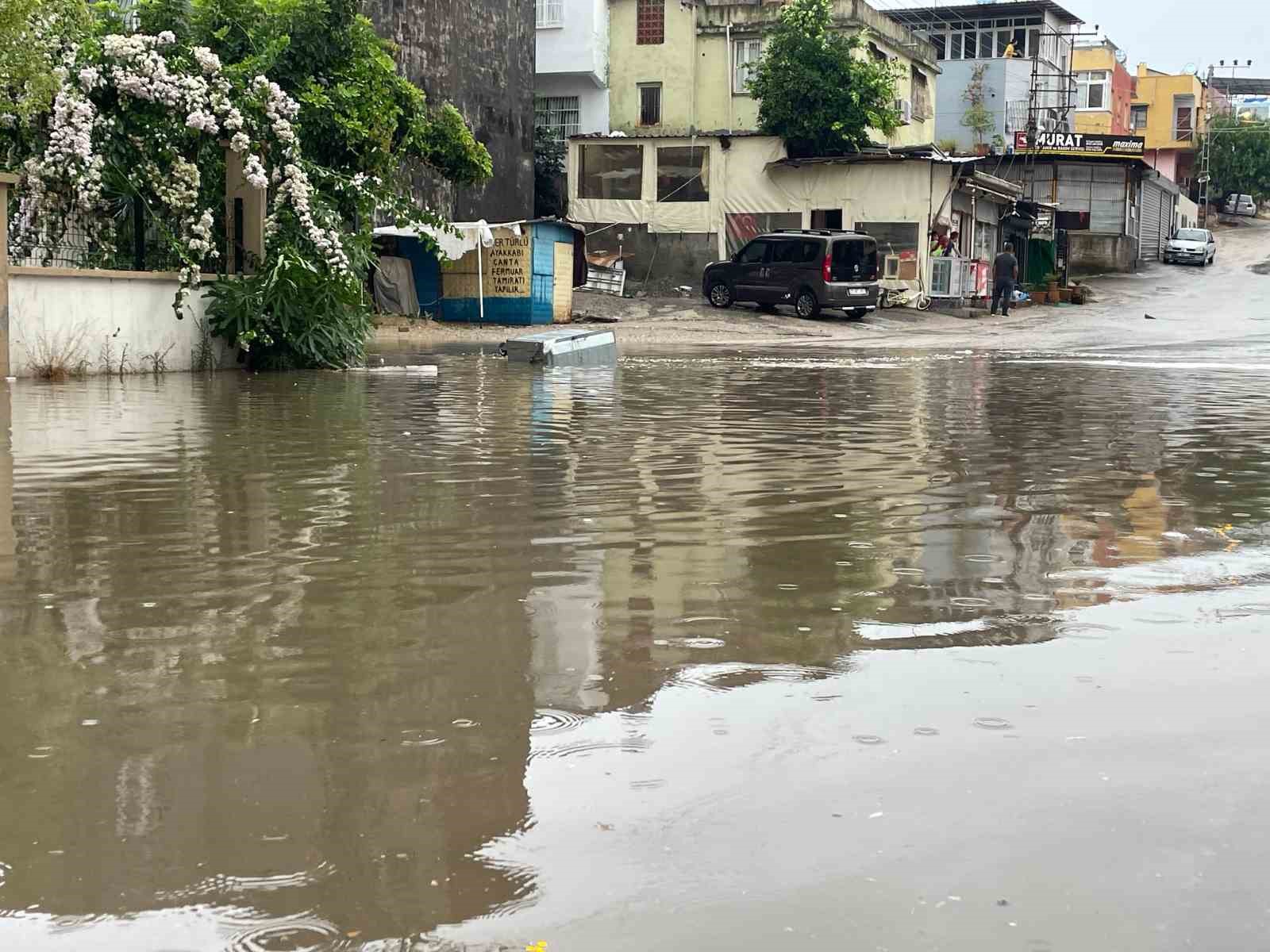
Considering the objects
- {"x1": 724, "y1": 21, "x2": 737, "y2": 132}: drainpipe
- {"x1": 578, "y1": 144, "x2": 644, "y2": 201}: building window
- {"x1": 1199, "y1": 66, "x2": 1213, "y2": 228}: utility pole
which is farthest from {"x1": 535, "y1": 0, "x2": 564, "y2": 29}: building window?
{"x1": 1199, "y1": 66, "x2": 1213, "y2": 228}: utility pole

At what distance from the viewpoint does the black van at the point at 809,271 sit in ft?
117

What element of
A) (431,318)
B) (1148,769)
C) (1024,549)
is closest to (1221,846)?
(1148,769)

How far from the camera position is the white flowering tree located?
1559cm

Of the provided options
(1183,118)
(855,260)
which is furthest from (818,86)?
(1183,118)

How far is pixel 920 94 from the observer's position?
49.4 meters

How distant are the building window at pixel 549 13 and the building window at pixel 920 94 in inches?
452

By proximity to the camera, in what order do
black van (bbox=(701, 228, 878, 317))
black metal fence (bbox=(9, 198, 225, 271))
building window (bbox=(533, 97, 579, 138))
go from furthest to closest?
building window (bbox=(533, 97, 579, 138)) → black van (bbox=(701, 228, 878, 317)) → black metal fence (bbox=(9, 198, 225, 271))

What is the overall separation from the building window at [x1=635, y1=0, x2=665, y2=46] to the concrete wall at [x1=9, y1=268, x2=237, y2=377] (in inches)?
1198

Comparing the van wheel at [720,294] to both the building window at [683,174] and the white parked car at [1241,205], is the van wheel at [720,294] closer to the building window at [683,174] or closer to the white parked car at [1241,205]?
the building window at [683,174]

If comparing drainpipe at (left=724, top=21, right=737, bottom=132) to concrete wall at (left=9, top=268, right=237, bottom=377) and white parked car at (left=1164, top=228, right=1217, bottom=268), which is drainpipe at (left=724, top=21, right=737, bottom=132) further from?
concrete wall at (left=9, top=268, right=237, bottom=377)

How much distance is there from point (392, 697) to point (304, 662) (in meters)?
0.46

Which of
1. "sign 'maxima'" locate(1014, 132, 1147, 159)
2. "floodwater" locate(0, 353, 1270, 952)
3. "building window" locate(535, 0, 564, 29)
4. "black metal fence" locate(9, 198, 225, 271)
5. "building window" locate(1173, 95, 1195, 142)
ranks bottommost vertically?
"floodwater" locate(0, 353, 1270, 952)

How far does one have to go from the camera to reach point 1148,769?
3.31m

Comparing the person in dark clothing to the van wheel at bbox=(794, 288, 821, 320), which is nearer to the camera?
the van wheel at bbox=(794, 288, 821, 320)
